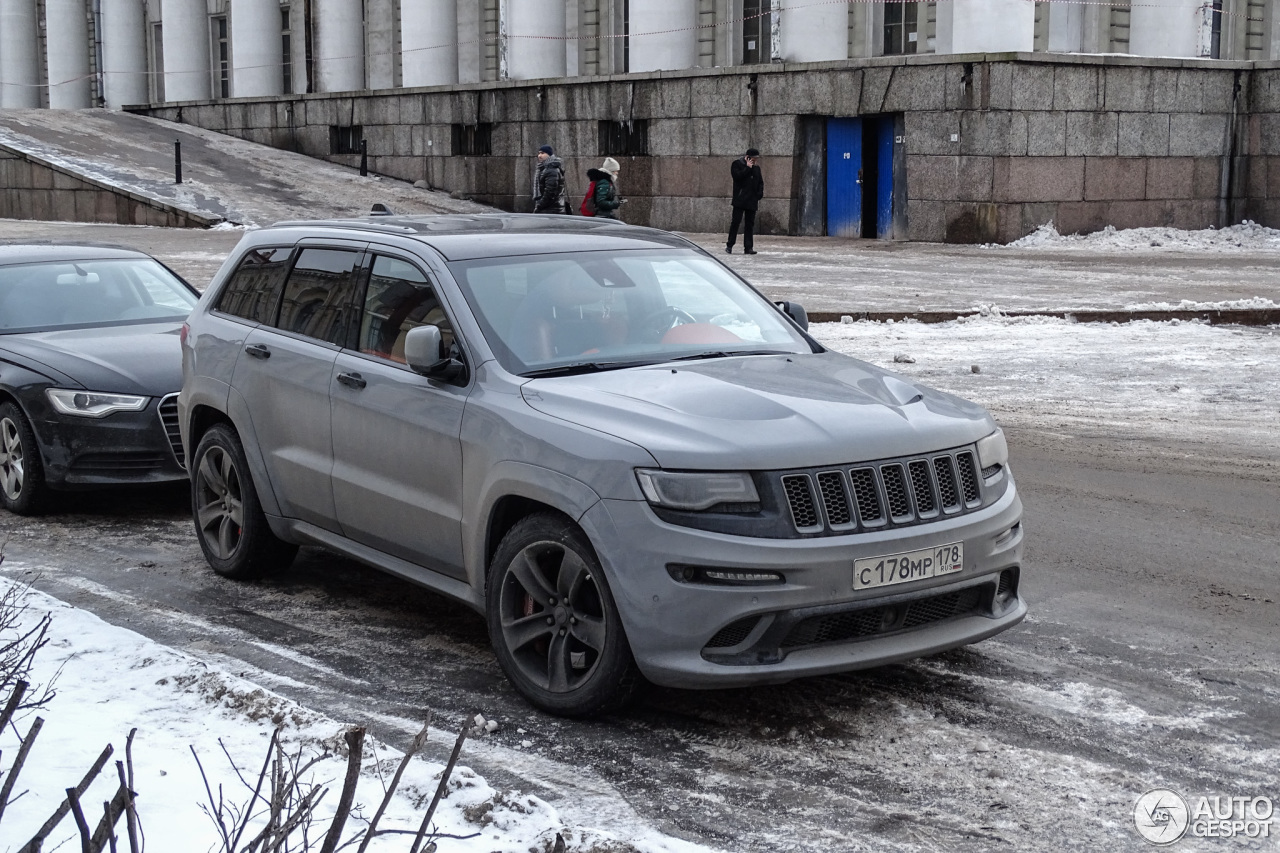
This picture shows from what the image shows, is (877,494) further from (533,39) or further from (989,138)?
(533,39)

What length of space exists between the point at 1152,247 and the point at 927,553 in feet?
76.5

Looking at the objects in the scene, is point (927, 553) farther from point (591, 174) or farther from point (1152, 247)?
point (1152, 247)

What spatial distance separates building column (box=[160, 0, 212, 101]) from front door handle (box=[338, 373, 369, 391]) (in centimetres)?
4909

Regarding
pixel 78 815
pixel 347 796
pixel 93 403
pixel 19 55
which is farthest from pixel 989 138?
pixel 19 55

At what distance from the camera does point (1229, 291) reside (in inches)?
730

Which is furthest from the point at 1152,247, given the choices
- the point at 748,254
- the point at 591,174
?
the point at 591,174

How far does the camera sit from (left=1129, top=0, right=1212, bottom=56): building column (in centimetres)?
3244

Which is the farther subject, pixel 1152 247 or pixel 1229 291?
pixel 1152 247

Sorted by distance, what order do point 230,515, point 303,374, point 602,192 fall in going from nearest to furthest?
point 303,374 < point 230,515 < point 602,192

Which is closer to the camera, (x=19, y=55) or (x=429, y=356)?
(x=429, y=356)

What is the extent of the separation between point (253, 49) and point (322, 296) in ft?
147

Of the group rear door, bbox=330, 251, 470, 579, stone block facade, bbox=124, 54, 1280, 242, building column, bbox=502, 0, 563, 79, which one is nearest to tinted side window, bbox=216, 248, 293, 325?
rear door, bbox=330, 251, 470, 579

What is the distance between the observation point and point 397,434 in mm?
5801

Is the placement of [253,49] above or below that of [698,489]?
above
